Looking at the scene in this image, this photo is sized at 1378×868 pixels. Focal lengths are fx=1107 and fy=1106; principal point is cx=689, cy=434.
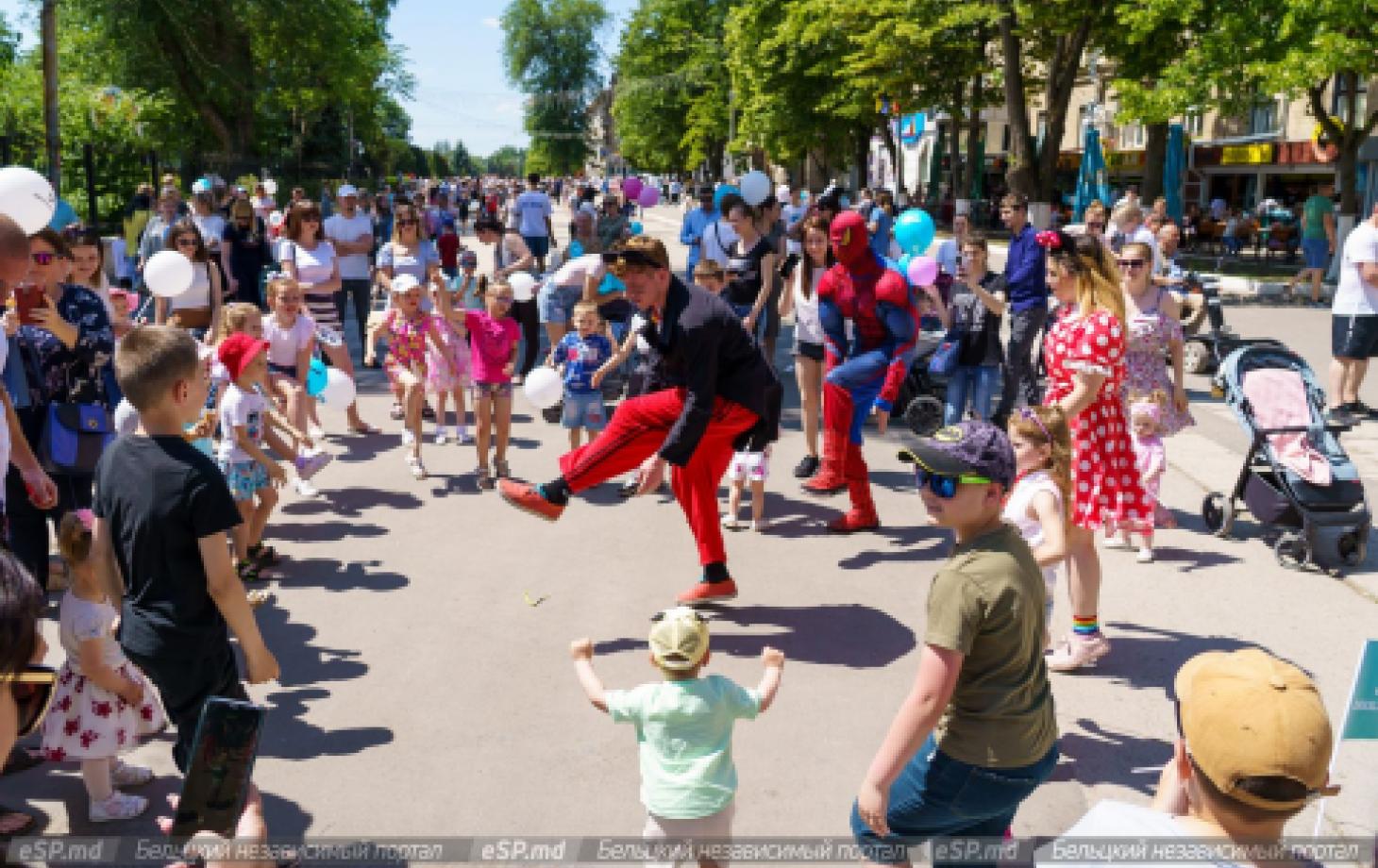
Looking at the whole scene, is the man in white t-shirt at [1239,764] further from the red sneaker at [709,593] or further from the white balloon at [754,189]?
the white balloon at [754,189]

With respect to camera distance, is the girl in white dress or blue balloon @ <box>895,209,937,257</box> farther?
blue balloon @ <box>895,209,937,257</box>

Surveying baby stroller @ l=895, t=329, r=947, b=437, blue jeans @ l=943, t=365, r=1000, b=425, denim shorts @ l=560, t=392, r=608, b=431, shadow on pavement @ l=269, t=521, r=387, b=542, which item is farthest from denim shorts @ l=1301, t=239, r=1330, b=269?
shadow on pavement @ l=269, t=521, r=387, b=542

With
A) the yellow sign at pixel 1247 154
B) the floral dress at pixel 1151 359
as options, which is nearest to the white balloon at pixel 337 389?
the floral dress at pixel 1151 359

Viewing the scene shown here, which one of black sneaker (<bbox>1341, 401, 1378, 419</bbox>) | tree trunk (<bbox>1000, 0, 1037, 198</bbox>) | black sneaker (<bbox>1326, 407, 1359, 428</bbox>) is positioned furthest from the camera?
tree trunk (<bbox>1000, 0, 1037, 198</bbox>)

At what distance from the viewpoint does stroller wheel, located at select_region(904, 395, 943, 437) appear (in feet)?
32.4

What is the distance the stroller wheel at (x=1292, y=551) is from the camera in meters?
6.58

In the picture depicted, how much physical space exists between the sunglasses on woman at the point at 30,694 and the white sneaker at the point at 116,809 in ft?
7.46

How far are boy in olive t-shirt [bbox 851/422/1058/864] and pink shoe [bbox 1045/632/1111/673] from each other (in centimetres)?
219

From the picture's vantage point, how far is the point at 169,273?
716 centimetres

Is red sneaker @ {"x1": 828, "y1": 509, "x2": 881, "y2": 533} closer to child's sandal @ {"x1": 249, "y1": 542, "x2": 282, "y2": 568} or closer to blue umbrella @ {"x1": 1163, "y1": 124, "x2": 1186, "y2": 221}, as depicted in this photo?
child's sandal @ {"x1": 249, "y1": 542, "x2": 282, "y2": 568}

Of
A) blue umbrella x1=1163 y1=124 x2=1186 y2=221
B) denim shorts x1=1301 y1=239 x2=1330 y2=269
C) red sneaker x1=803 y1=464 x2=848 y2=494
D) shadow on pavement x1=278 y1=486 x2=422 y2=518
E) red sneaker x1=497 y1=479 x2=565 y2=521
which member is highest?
blue umbrella x1=1163 y1=124 x2=1186 y2=221

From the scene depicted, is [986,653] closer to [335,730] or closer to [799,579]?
[335,730]

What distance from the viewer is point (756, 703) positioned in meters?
3.36

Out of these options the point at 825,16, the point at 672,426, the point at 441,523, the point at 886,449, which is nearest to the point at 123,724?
the point at 672,426
